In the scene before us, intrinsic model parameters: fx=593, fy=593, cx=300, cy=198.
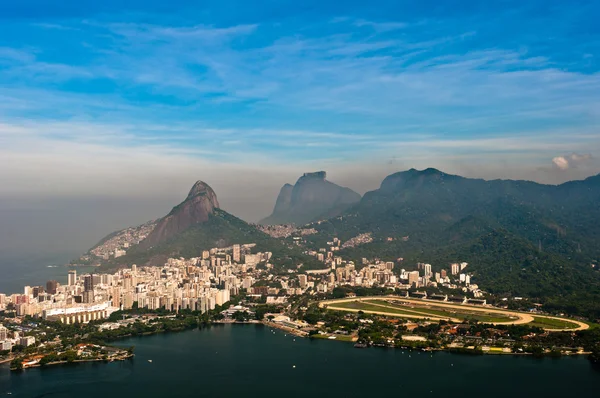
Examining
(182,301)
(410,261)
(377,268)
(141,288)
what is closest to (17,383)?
(182,301)

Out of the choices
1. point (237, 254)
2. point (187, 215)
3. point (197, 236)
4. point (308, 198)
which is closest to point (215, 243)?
point (197, 236)

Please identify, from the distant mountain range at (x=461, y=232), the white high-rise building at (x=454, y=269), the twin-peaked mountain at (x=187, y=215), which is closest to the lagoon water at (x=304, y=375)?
Result: the distant mountain range at (x=461, y=232)

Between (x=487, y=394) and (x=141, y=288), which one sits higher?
(x=141, y=288)

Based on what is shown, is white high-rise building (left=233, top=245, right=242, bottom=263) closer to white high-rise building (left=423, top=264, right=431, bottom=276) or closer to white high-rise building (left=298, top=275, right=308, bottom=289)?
white high-rise building (left=298, top=275, right=308, bottom=289)

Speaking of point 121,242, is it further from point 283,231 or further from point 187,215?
point 283,231

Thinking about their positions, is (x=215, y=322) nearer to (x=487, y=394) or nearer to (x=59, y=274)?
(x=487, y=394)

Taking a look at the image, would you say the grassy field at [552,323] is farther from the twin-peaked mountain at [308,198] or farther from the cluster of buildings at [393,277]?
the twin-peaked mountain at [308,198]
